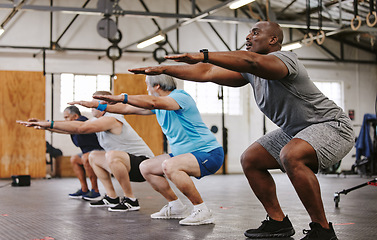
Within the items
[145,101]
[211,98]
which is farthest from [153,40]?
[145,101]

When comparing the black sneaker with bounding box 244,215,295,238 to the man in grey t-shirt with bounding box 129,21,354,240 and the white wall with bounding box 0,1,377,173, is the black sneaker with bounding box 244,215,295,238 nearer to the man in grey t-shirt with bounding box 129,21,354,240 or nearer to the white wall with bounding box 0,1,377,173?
the man in grey t-shirt with bounding box 129,21,354,240

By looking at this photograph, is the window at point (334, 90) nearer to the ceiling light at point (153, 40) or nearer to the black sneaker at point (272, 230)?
the ceiling light at point (153, 40)

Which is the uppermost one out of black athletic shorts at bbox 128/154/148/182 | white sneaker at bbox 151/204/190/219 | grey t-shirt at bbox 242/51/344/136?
grey t-shirt at bbox 242/51/344/136

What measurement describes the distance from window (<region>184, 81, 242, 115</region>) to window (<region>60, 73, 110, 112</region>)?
227 cm

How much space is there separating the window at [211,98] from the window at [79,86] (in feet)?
7.44

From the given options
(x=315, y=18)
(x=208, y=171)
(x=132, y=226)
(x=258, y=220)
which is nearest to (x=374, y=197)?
(x=258, y=220)

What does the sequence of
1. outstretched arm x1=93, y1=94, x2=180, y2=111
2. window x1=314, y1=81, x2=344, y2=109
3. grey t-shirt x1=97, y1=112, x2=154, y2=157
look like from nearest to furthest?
outstretched arm x1=93, y1=94, x2=180, y2=111, grey t-shirt x1=97, y1=112, x2=154, y2=157, window x1=314, y1=81, x2=344, y2=109

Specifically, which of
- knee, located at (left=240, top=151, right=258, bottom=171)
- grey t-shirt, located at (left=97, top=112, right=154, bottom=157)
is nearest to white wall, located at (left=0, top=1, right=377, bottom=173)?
grey t-shirt, located at (left=97, top=112, right=154, bottom=157)

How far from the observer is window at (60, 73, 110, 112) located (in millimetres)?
12453

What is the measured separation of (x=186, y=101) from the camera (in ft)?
12.6

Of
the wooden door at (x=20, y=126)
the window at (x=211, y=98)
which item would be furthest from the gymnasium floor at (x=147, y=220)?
the window at (x=211, y=98)

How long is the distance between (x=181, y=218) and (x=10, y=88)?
8.45 metres

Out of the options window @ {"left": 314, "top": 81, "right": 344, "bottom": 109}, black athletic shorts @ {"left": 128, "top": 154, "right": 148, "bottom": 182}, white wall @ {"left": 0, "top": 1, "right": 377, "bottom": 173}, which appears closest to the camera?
black athletic shorts @ {"left": 128, "top": 154, "right": 148, "bottom": 182}

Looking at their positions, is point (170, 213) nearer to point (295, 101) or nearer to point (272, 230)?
point (272, 230)
